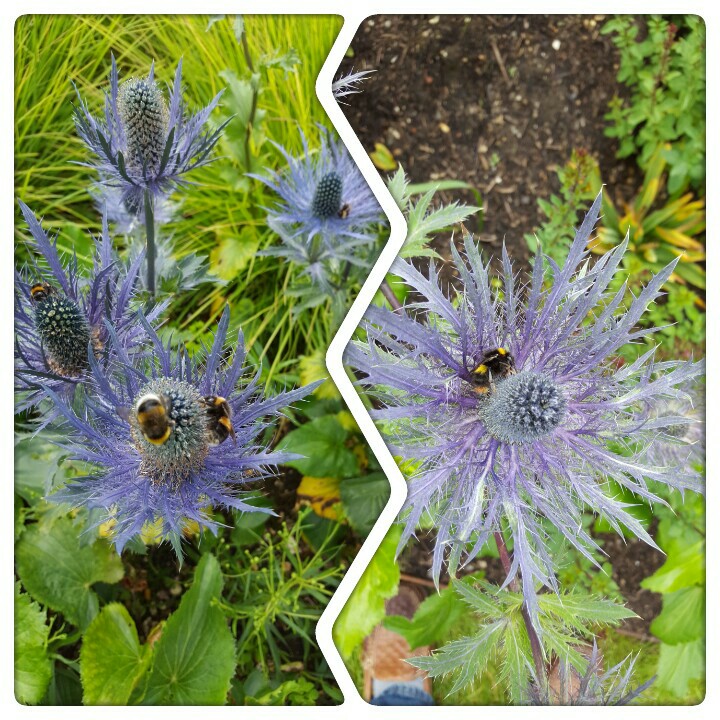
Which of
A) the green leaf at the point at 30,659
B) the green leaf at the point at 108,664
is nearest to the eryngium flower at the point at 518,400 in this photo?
the green leaf at the point at 108,664

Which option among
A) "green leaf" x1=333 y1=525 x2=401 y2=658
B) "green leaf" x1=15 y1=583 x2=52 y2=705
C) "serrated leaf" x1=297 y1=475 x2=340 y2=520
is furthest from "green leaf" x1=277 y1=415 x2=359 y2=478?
"green leaf" x1=15 y1=583 x2=52 y2=705

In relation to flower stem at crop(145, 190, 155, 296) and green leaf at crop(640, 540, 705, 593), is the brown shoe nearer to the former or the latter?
green leaf at crop(640, 540, 705, 593)

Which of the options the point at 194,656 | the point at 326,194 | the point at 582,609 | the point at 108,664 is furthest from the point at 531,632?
the point at 326,194

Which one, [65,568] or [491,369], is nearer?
[491,369]

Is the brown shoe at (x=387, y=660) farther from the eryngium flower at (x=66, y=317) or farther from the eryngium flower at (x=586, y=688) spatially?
the eryngium flower at (x=66, y=317)

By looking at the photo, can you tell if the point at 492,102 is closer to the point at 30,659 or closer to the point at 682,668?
the point at 682,668
